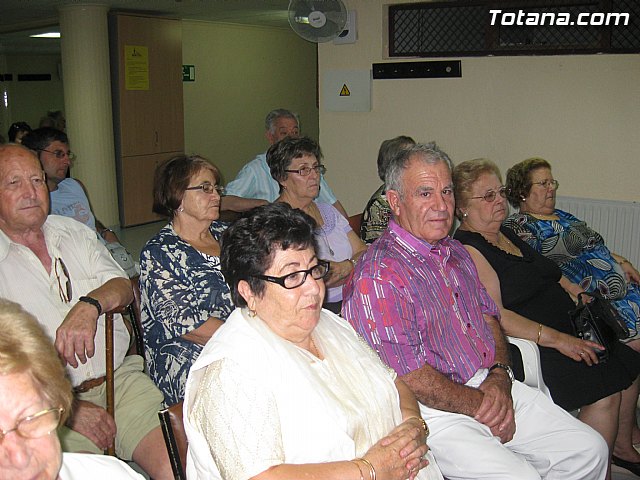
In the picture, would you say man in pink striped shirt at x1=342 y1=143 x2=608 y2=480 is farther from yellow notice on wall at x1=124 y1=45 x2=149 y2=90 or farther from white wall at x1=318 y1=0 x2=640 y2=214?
yellow notice on wall at x1=124 y1=45 x2=149 y2=90

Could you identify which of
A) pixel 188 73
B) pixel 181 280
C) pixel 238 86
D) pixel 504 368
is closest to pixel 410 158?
pixel 504 368

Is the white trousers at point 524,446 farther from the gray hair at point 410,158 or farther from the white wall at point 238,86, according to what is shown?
the white wall at point 238,86

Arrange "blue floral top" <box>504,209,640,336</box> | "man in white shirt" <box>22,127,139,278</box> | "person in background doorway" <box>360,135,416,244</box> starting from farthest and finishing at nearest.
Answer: "man in white shirt" <box>22,127,139,278</box>
"person in background doorway" <box>360,135,416,244</box>
"blue floral top" <box>504,209,640,336</box>

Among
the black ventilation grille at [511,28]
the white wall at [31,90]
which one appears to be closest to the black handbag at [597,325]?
the black ventilation grille at [511,28]

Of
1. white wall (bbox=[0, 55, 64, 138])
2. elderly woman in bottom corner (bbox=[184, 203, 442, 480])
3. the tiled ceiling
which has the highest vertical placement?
the tiled ceiling

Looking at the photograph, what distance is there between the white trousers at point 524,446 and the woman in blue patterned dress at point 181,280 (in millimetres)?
840

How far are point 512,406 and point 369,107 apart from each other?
11.4 ft

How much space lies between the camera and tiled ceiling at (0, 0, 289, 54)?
25.5 feet

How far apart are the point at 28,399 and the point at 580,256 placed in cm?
298

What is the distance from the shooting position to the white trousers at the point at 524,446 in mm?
2080

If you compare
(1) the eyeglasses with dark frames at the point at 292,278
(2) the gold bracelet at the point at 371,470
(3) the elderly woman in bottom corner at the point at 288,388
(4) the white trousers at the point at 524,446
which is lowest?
(4) the white trousers at the point at 524,446

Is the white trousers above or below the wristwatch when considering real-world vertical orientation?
below

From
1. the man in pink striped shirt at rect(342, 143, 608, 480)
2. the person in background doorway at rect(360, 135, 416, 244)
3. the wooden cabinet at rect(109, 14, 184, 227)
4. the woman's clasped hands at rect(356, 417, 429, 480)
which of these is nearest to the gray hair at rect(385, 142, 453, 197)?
the man in pink striped shirt at rect(342, 143, 608, 480)

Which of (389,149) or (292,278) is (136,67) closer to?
(389,149)
